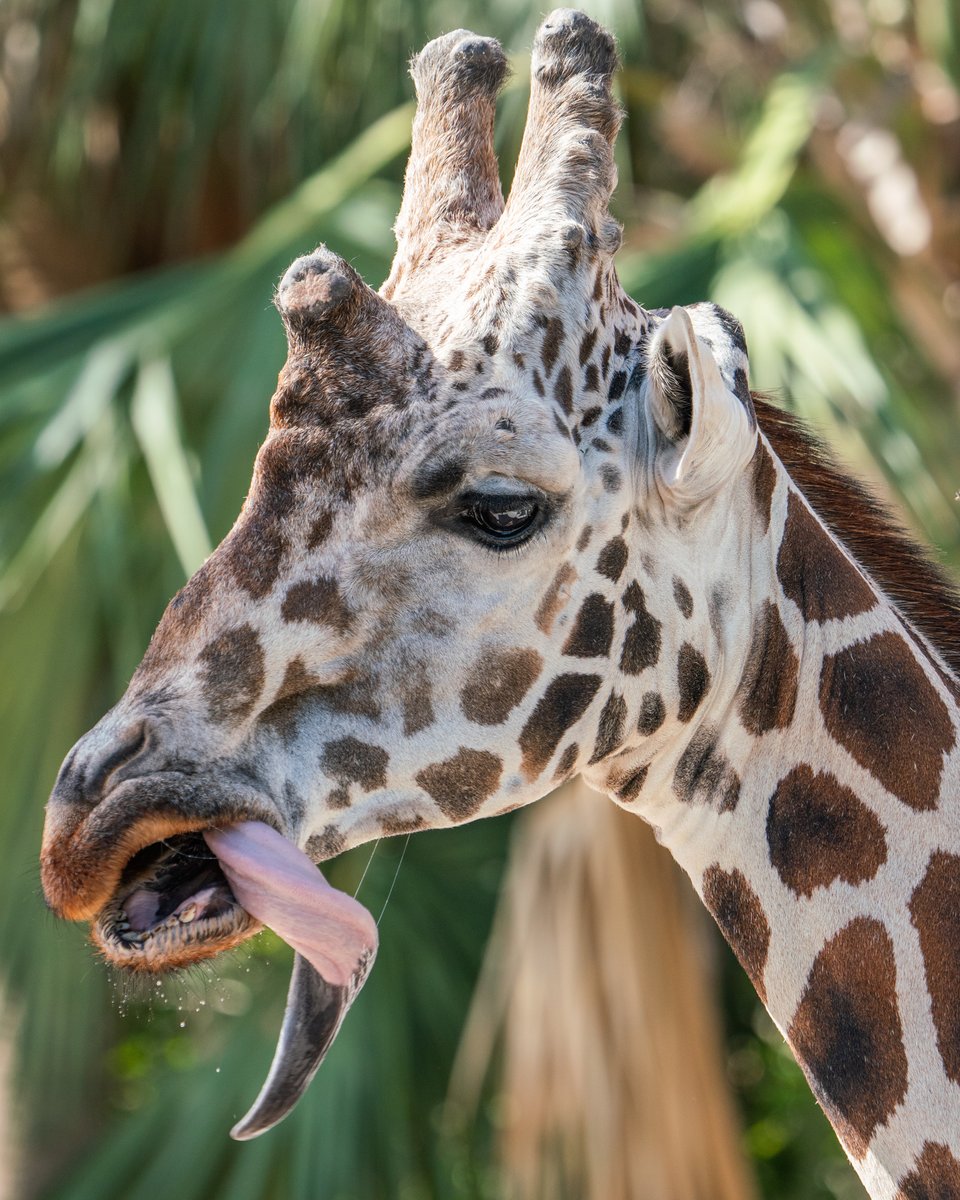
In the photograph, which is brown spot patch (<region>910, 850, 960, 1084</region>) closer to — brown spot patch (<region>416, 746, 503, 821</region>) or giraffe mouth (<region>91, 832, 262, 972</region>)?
brown spot patch (<region>416, 746, 503, 821</region>)

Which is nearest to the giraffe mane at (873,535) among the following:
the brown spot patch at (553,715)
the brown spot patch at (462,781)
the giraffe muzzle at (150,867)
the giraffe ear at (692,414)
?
the giraffe ear at (692,414)

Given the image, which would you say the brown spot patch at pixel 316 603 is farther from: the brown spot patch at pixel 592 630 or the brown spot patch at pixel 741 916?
the brown spot patch at pixel 741 916

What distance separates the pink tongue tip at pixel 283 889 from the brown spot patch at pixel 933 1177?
0.80 meters

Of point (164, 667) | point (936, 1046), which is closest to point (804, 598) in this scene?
point (936, 1046)

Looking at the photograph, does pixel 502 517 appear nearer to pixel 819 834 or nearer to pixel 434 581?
pixel 434 581

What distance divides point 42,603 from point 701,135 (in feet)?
10.6

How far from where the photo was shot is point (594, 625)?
216cm

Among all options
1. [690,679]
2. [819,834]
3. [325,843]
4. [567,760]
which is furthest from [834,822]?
A: [325,843]

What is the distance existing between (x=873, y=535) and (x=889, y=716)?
352mm

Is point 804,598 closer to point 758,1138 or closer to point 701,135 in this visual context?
point 701,135

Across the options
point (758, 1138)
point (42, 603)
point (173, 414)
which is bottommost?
point (758, 1138)

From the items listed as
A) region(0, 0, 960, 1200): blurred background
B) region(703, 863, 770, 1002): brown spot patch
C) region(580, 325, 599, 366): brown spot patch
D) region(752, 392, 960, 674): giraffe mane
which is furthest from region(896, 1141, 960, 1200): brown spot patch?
region(0, 0, 960, 1200): blurred background

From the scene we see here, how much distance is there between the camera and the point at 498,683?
212cm

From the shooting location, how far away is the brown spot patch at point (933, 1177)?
1991 mm
